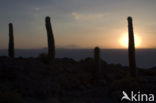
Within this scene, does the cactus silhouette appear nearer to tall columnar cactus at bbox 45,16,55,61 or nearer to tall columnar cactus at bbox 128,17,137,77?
tall columnar cactus at bbox 128,17,137,77

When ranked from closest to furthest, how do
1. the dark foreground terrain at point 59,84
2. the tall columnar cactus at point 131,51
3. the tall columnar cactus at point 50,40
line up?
the dark foreground terrain at point 59,84
the tall columnar cactus at point 131,51
the tall columnar cactus at point 50,40

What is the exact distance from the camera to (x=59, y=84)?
18.8 m

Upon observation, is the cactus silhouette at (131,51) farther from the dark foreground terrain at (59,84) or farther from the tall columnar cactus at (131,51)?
the dark foreground terrain at (59,84)

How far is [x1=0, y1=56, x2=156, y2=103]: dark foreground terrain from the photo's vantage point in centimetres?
1552

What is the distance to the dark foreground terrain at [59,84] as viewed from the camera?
50.9 ft

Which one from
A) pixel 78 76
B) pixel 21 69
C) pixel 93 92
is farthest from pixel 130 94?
pixel 21 69

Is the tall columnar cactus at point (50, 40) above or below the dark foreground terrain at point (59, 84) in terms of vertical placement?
above

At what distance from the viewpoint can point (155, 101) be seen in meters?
14.3

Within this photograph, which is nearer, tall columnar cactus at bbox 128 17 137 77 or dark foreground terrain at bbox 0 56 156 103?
dark foreground terrain at bbox 0 56 156 103

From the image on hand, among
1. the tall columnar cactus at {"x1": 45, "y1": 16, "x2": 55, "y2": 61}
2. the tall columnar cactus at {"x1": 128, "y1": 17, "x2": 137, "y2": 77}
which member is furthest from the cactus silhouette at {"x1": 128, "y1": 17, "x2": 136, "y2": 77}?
the tall columnar cactus at {"x1": 45, "y1": 16, "x2": 55, "y2": 61}

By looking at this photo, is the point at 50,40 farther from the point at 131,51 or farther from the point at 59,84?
the point at 131,51

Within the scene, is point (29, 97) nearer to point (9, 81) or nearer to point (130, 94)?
point (9, 81)

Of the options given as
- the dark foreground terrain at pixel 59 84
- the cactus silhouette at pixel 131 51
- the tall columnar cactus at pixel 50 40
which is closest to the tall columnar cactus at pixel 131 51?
the cactus silhouette at pixel 131 51

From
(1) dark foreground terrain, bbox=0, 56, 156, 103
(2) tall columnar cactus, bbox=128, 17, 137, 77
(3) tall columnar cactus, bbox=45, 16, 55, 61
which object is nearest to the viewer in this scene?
(1) dark foreground terrain, bbox=0, 56, 156, 103
